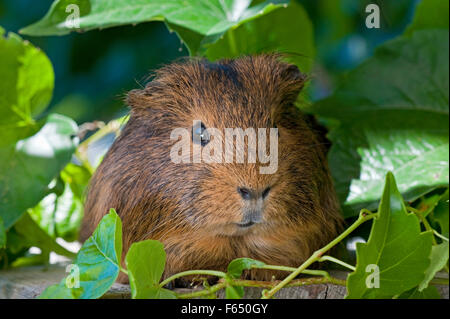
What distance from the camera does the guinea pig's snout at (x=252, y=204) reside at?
1158mm

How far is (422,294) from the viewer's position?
1296mm

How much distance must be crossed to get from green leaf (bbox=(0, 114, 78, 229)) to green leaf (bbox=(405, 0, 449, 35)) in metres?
1.14

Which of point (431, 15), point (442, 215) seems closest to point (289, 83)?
point (442, 215)

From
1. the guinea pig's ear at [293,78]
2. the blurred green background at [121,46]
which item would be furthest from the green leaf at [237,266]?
the blurred green background at [121,46]

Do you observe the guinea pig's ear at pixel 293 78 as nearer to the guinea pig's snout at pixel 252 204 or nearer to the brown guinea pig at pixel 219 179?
the brown guinea pig at pixel 219 179

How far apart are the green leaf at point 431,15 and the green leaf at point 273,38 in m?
0.35

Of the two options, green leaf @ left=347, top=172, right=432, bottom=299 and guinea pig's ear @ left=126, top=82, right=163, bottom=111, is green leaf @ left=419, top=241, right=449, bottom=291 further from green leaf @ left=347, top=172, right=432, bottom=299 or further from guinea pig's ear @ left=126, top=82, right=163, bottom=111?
guinea pig's ear @ left=126, top=82, right=163, bottom=111

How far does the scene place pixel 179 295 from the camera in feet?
4.04

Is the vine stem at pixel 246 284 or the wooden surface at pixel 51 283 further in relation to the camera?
the wooden surface at pixel 51 283

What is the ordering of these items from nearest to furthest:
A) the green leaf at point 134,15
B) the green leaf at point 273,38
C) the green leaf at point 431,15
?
the green leaf at point 134,15, the green leaf at point 273,38, the green leaf at point 431,15

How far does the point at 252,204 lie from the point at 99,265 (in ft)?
1.07

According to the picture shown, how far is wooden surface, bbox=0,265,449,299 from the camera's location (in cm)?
133

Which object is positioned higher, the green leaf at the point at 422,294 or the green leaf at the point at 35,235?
the green leaf at the point at 35,235

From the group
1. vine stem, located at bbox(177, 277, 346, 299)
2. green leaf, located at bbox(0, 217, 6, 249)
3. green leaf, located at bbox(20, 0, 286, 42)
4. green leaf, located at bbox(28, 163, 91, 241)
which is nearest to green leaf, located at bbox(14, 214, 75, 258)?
green leaf, located at bbox(28, 163, 91, 241)
